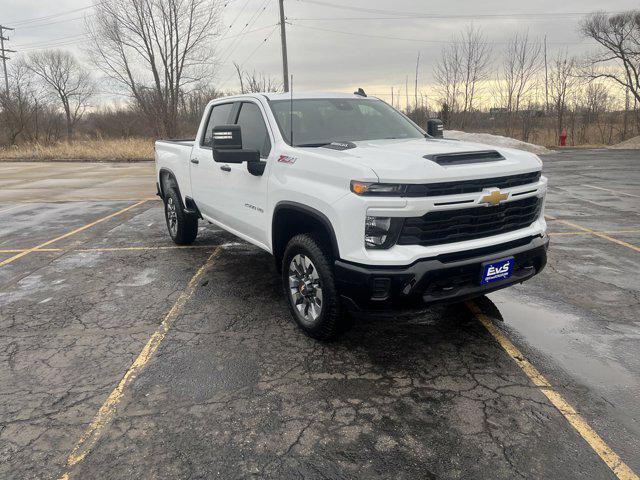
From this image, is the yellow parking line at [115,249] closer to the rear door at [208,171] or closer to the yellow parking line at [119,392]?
the rear door at [208,171]

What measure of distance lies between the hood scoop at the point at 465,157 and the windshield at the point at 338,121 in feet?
4.08

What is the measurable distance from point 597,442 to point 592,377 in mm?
801

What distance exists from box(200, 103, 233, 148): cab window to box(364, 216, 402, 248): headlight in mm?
2996

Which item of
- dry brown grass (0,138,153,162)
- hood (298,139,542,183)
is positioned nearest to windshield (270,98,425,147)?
hood (298,139,542,183)

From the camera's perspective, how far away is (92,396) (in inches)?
128

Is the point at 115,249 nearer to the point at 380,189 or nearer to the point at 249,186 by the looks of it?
the point at 249,186

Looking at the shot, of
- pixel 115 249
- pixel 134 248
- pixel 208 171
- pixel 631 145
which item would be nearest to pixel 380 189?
pixel 208 171

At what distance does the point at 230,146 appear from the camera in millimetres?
4230

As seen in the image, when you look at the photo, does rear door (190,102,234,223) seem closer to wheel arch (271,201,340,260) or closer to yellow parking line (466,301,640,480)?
wheel arch (271,201,340,260)

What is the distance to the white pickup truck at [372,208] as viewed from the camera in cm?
320

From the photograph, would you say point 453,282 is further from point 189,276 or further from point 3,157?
point 3,157

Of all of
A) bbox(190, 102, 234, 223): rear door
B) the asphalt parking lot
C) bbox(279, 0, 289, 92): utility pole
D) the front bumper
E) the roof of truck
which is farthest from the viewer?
bbox(279, 0, 289, 92): utility pole

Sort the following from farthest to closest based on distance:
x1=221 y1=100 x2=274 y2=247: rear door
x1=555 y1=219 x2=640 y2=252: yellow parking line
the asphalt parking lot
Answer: x1=555 y1=219 x2=640 y2=252: yellow parking line → x1=221 y1=100 x2=274 y2=247: rear door → the asphalt parking lot

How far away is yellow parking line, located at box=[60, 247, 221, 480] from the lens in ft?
8.89
